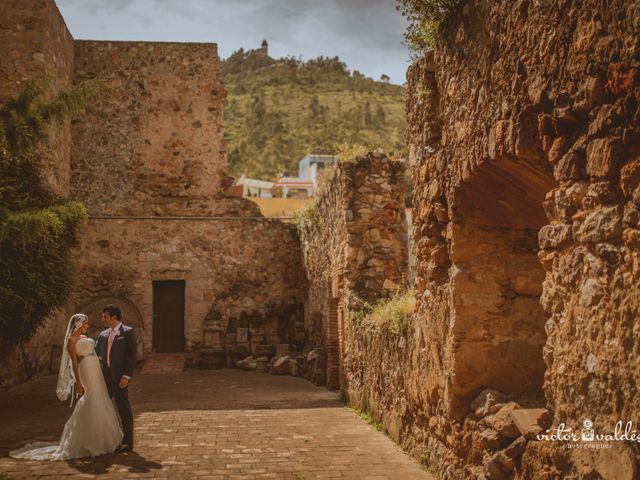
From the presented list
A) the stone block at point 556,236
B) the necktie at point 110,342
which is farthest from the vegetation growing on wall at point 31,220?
the stone block at point 556,236

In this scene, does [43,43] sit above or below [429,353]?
above

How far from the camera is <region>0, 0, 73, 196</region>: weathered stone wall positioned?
15156 millimetres

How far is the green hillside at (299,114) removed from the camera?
4409 cm

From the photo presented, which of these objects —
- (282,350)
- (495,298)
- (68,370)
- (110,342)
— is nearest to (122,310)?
(282,350)

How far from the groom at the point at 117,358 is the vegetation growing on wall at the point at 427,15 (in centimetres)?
422

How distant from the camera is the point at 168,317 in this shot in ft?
60.6

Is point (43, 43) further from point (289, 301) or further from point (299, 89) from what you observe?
point (299, 89)

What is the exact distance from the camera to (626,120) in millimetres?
3225

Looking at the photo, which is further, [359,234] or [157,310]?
[157,310]

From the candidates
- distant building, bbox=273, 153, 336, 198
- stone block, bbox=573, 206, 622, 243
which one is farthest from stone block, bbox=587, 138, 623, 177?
distant building, bbox=273, 153, 336, 198

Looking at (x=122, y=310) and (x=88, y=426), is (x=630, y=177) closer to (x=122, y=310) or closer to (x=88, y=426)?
(x=88, y=426)

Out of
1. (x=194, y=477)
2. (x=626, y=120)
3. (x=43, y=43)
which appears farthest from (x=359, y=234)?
(x=43, y=43)

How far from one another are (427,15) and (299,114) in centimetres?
4459

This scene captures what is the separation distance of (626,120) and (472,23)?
7.49 feet
